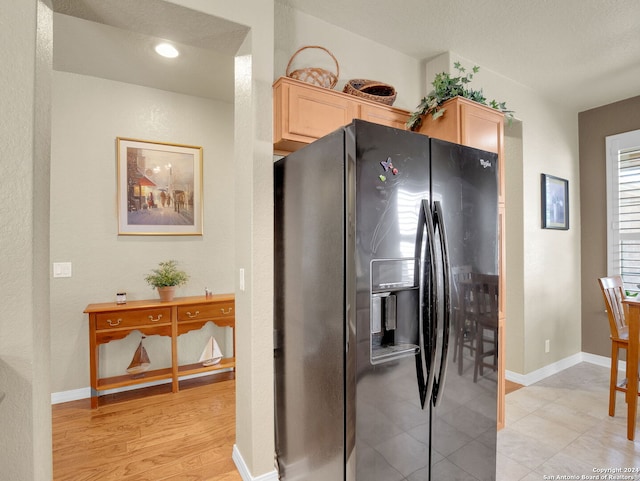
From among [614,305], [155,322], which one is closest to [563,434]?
[614,305]

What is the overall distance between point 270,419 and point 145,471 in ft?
2.94

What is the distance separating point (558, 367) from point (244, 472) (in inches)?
137

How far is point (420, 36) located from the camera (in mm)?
2432

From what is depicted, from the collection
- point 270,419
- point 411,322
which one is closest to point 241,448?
point 270,419

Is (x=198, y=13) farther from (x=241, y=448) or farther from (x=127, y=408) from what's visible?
(x=127, y=408)

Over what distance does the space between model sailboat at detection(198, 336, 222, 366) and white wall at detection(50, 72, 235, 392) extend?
0.39ft

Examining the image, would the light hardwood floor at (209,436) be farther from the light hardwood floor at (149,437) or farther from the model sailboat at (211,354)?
the model sailboat at (211,354)

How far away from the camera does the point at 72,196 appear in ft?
9.51

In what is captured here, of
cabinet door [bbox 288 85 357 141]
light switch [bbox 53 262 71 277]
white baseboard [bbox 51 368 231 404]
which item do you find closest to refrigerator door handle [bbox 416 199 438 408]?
cabinet door [bbox 288 85 357 141]

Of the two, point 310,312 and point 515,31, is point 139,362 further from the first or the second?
point 515,31

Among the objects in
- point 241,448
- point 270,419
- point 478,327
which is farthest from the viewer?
point 241,448

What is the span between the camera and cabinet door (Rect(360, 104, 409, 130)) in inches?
83.0

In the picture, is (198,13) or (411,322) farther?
(198,13)

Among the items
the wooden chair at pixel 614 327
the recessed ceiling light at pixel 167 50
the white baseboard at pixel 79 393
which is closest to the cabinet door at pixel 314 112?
the recessed ceiling light at pixel 167 50
